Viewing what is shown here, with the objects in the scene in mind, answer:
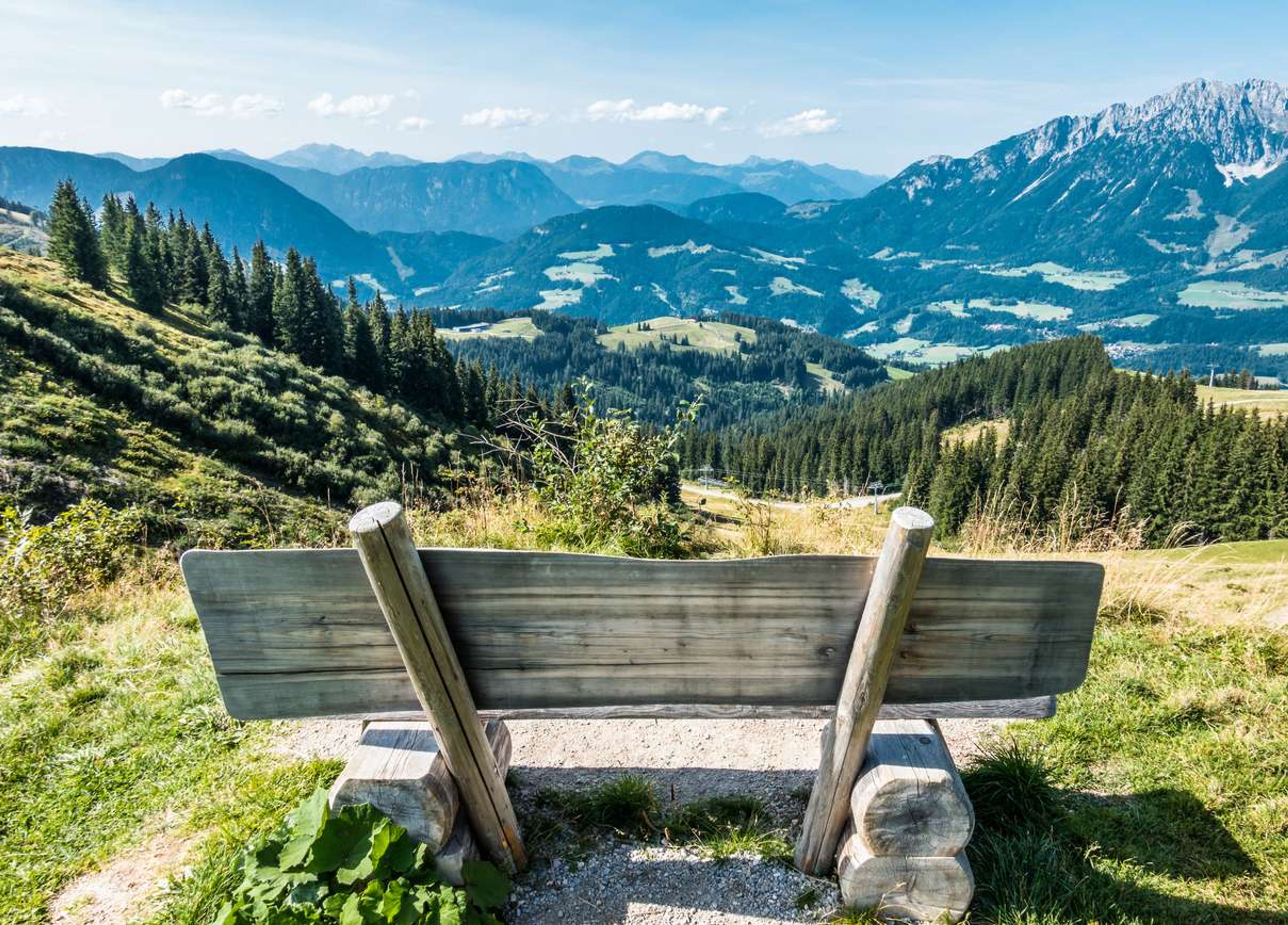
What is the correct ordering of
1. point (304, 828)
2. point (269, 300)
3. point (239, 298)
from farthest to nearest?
point (269, 300) → point (239, 298) → point (304, 828)

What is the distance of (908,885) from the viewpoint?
3090mm

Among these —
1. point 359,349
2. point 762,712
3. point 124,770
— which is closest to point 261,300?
point 359,349

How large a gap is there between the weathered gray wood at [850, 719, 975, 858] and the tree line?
2501 inches

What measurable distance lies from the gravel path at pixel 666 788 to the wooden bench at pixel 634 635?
693 mm

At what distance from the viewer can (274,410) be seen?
40.9m

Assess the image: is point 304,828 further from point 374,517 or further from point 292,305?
point 292,305

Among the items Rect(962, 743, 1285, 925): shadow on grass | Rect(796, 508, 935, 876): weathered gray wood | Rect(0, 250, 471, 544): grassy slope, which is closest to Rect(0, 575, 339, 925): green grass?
Rect(796, 508, 935, 876): weathered gray wood

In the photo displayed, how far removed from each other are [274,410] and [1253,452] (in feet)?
275

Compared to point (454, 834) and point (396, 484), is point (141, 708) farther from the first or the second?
point (396, 484)

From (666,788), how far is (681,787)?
3.6 inches

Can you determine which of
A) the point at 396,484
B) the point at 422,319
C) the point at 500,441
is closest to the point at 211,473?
the point at 396,484

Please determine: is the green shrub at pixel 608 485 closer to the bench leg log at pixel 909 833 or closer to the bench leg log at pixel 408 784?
the bench leg log at pixel 408 784

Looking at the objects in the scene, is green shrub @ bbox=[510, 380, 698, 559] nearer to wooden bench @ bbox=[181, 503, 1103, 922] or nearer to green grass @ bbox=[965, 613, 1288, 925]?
green grass @ bbox=[965, 613, 1288, 925]

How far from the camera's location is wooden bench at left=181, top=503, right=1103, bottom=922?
2.69 meters
